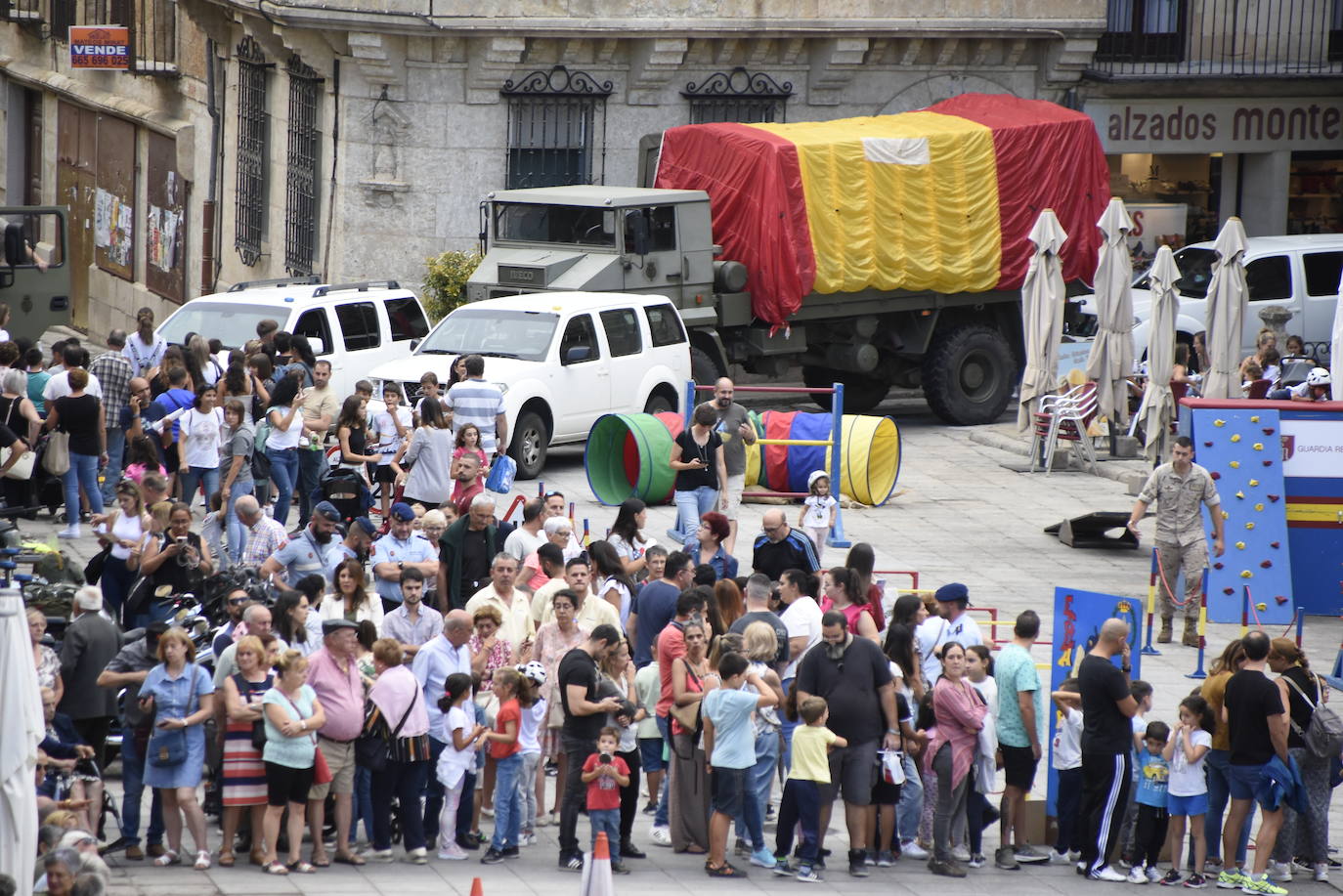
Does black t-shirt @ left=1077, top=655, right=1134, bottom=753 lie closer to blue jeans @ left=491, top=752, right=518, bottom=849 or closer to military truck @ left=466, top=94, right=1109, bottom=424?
blue jeans @ left=491, top=752, right=518, bottom=849

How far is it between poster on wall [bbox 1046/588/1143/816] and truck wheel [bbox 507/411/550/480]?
8400mm

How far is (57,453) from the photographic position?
1678cm

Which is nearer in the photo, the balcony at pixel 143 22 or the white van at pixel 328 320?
the white van at pixel 328 320

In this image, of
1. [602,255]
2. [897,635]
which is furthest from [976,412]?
[897,635]

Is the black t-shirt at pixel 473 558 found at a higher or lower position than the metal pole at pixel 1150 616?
higher

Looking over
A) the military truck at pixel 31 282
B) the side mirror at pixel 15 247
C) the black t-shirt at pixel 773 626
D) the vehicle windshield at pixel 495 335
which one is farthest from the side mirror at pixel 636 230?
the black t-shirt at pixel 773 626

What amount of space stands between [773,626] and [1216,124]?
20.5 meters

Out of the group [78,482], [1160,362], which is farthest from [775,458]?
[78,482]

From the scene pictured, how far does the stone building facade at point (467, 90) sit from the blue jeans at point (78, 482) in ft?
30.6

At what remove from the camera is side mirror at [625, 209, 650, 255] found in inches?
877

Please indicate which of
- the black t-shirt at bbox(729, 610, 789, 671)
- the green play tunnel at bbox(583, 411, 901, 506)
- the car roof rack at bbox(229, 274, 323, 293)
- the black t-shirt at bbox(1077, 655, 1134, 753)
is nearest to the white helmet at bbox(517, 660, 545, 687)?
the black t-shirt at bbox(729, 610, 789, 671)

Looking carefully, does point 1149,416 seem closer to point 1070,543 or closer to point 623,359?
point 1070,543

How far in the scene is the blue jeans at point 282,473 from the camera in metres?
17.0

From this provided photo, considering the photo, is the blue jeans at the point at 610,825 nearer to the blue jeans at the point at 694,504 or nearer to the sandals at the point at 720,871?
the sandals at the point at 720,871
